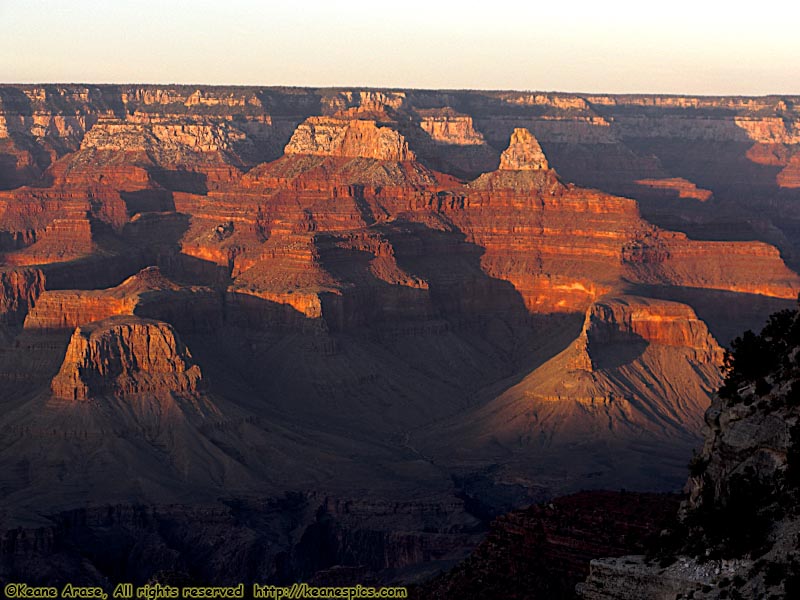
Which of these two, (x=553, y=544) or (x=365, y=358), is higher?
(x=365, y=358)

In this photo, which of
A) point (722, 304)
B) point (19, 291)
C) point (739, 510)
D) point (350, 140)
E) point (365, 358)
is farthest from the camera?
point (350, 140)

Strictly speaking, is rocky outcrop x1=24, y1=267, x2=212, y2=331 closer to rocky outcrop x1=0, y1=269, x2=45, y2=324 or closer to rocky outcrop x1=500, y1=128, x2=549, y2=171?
rocky outcrop x1=0, y1=269, x2=45, y2=324

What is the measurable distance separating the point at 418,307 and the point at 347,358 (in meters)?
11.2

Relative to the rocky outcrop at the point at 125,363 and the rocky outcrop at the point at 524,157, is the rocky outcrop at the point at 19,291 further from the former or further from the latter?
the rocky outcrop at the point at 524,157

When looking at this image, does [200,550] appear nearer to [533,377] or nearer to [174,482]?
[174,482]

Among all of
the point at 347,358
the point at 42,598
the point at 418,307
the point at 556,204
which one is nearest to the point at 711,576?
the point at 42,598

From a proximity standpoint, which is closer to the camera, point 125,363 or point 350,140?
point 125,363

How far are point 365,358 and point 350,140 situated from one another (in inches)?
2135

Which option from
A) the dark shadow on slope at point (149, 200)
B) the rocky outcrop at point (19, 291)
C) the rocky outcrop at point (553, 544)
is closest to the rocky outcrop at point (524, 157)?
the rocky outcrop at point (19, 291)

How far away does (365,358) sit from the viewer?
4978 inches

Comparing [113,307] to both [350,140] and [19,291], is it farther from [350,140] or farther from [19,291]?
[350,140]

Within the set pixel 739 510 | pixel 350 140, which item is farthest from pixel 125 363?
pixel 350 140

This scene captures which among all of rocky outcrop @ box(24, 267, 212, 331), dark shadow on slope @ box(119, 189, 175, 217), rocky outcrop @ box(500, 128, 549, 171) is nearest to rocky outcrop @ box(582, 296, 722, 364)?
rocky outcrop @ box(24, 267, 212, 331)

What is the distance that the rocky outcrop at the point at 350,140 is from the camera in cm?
17025
